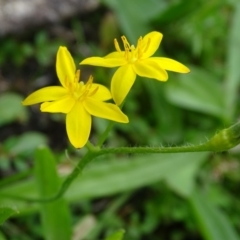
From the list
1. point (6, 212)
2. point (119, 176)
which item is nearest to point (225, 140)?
point (6, 212)

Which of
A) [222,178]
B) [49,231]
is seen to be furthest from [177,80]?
[49,231]

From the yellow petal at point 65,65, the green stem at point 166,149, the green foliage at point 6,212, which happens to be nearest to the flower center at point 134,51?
the yellow petal at point 65,65

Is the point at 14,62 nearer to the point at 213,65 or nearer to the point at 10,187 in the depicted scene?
the point at 10,187

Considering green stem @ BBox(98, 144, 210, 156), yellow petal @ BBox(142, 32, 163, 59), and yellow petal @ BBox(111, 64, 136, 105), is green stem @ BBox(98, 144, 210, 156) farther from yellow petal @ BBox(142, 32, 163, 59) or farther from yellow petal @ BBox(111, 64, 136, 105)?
yellow petal @ BBox(142, 32, 163, 59)

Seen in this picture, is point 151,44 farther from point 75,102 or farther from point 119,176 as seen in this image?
point 119,176

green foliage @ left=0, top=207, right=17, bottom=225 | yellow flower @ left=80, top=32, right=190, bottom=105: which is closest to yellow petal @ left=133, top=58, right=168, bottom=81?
yellow flower @ left=80, top=32, right=190, bottom=105

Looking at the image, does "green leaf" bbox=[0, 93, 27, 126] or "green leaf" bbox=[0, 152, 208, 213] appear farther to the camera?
"green leaf" bbox=[0, 93, 27, 126]
